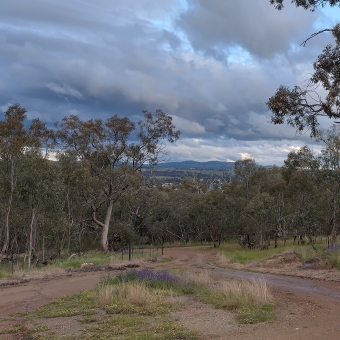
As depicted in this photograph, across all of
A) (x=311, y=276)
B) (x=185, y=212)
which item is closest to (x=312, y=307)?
(x=311, y=276)

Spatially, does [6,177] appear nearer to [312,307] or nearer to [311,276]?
[311,276]

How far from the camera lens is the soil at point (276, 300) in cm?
812

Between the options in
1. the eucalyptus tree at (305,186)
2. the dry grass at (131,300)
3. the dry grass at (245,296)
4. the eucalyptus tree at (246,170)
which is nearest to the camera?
the dry grass at (131,300)

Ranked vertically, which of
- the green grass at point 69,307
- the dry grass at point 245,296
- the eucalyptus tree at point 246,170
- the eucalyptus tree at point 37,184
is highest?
the eucalyptus tree at point 246,170

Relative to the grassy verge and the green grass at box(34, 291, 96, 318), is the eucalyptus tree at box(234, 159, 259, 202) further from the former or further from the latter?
the green grass at box(34, 291, 96, 318)

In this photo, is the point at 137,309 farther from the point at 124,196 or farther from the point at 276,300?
the point at 124,196

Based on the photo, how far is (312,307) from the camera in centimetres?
1077

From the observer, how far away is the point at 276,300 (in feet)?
38.7

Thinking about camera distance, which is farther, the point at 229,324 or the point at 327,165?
the point at 327,165

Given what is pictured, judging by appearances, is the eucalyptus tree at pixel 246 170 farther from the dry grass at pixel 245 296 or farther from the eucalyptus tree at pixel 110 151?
the dry grass at pixel 245 296

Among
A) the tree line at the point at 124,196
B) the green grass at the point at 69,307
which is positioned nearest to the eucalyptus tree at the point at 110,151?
the tree line at the point at 124,196

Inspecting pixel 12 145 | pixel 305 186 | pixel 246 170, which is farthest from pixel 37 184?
pixel 246 170

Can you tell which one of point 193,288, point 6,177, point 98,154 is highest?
point 98,154

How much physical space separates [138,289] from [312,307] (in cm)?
454
